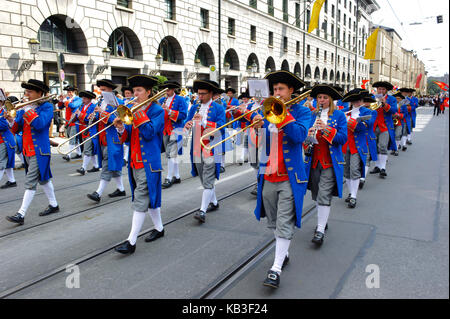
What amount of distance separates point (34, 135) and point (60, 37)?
47.3ft

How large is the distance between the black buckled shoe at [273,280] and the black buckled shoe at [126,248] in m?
1.78

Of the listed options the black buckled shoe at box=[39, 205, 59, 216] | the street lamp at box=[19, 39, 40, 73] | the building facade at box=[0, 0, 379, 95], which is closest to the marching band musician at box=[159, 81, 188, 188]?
the black buckled shoe at box=[39, 205, 59, 216]

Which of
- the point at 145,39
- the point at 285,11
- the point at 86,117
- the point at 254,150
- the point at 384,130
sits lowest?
the point at 254,150

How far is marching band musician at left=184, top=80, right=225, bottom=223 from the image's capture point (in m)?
6.00

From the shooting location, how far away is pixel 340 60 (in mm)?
59875

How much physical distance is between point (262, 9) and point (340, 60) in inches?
1182

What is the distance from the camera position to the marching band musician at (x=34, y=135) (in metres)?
5.74

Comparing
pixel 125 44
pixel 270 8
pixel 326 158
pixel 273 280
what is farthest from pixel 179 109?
pixel 270 8

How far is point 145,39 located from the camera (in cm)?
2178

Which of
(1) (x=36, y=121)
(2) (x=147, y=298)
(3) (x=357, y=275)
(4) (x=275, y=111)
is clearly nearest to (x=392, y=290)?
(3) (x=357, y=275)

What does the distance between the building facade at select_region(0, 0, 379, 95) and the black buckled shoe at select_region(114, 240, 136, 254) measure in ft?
43.8

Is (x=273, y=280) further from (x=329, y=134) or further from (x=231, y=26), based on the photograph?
(x=231, y=26)

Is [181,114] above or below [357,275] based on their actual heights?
above
